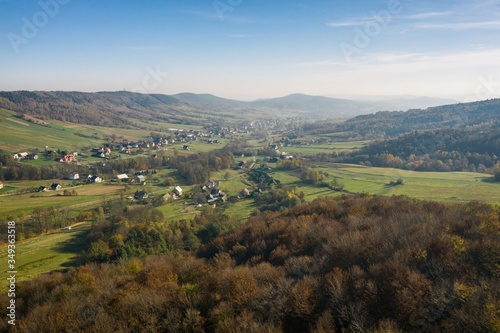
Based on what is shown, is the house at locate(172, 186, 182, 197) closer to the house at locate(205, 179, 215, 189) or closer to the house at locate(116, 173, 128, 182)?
the house at locate(205, 179, 215, 189)

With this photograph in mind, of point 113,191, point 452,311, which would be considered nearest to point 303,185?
point 113,191

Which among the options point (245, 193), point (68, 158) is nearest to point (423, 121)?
point (245, 193)

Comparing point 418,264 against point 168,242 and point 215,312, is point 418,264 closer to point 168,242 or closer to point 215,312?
point 215,312

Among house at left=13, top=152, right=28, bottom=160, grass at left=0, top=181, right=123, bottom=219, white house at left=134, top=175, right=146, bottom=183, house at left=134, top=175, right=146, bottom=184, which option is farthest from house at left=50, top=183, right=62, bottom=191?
house at left=13, top=152, right=28, bottom=160

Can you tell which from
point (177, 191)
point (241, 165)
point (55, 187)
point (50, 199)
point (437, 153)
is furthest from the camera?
point (241, 165)

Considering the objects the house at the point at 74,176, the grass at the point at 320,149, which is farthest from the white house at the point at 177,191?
the grass at the point at 320,149

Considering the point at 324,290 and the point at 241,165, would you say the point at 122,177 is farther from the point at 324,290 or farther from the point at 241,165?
the point at 324,290
